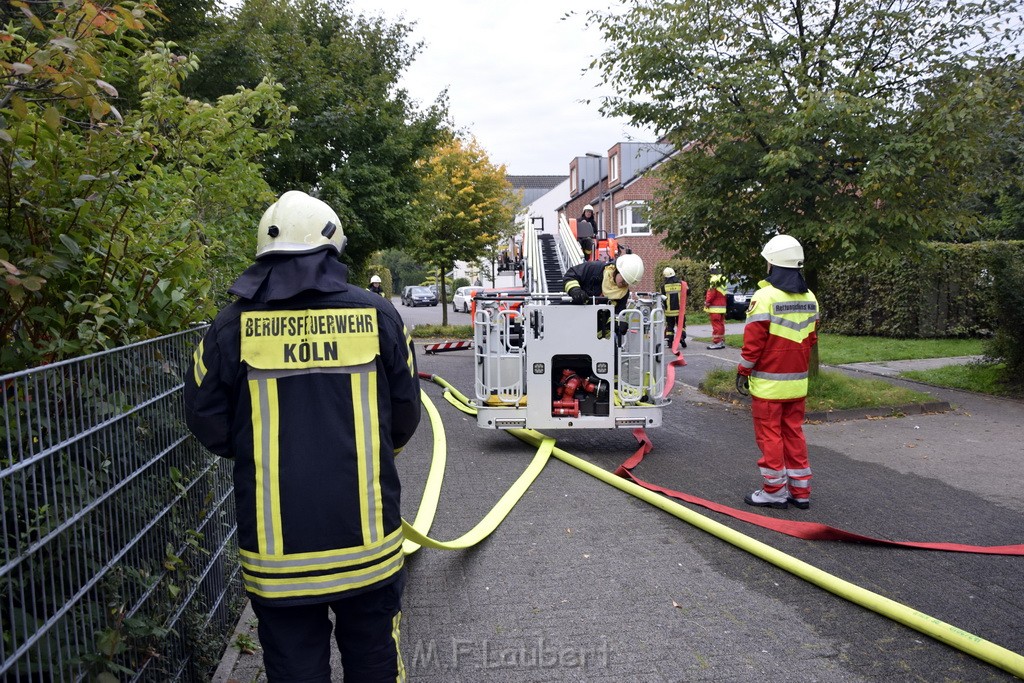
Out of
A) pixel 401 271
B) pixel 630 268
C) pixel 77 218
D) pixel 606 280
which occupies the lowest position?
pixel 606 280

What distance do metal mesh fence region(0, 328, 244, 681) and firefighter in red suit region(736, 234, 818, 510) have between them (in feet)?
13.8

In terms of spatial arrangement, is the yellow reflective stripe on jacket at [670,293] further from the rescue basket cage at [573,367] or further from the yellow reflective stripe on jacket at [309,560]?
the yellow reflective stripe on jacket at [309,560]

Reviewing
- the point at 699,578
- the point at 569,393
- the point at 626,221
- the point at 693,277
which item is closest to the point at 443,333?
the point at 693,277

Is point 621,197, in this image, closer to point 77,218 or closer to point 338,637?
point 77,218

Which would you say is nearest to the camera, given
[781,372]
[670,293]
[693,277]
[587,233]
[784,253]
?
[781,372]

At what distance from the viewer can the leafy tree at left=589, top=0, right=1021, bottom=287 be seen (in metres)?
9.06

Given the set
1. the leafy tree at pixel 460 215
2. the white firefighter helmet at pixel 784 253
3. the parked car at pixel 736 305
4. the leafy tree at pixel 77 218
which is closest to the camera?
the leafy tree at pixel 77 218

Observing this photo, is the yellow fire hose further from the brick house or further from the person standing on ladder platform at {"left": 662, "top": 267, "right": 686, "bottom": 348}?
the brick house

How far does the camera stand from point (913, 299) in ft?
57.2

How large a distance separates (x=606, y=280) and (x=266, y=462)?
6.68 metres

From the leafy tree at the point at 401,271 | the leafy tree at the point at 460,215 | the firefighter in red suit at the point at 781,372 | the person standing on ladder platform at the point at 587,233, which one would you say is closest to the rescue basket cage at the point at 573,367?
the firefighter in red suit at the point at 781,372

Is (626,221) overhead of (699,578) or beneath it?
overhead

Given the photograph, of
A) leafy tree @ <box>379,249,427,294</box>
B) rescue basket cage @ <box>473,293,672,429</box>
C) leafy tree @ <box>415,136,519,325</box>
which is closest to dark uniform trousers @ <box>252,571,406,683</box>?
rescue basket cage @ <box>473,293,672,429</box>

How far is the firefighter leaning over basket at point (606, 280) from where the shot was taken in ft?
28.0
